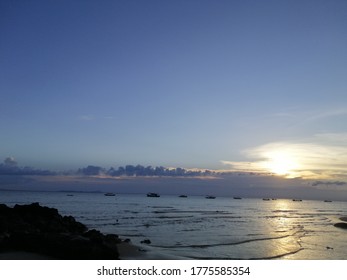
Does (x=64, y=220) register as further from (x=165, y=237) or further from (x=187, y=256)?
(x=187, y=256)

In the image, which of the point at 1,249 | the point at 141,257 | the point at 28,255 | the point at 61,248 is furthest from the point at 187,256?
the point at 1,249

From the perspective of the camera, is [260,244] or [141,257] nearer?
[141,257]

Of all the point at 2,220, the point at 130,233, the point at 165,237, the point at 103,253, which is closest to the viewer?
the point at 103,253

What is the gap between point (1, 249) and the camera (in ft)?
69.4

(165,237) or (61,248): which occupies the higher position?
(61,248)

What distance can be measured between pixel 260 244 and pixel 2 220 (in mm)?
24126

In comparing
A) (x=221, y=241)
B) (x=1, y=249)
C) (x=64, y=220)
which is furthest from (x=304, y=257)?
(x=64, y=220)

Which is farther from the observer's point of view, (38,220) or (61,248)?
(38,220)

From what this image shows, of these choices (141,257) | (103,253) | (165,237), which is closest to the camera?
(103,253)

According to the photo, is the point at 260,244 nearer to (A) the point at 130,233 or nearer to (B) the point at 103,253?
(A) the point at 130,233
